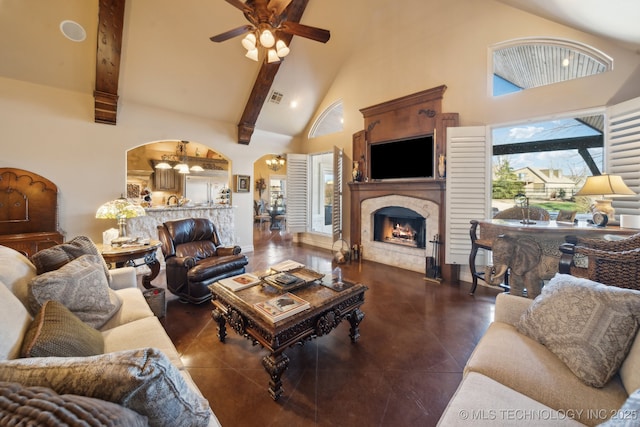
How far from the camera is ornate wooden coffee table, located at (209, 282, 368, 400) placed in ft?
5.36

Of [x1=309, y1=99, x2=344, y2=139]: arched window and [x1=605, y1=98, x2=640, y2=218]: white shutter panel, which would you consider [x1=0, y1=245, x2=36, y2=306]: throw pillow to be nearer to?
[x1=605, y1=98, x2=640, y2=218]: white shutter panel

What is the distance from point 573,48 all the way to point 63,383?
5.10m

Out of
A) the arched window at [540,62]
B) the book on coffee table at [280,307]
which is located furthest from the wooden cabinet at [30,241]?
the arched window at [540,62]

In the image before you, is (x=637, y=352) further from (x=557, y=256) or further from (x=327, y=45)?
(x=327, y=45)

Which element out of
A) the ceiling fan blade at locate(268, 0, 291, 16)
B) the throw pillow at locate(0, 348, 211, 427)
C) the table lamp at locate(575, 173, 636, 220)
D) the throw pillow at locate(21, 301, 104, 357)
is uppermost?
the ceiling fan blade at locate(268, 0, 291, 16)

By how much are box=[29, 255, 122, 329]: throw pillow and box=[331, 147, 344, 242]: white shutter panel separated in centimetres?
389

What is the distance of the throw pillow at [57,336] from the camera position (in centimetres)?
103

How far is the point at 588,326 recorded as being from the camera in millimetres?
1257

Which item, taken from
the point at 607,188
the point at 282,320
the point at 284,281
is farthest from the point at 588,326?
the point at 284,281

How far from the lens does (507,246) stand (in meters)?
2.75

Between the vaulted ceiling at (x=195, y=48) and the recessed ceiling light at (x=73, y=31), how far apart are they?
0.15 feet

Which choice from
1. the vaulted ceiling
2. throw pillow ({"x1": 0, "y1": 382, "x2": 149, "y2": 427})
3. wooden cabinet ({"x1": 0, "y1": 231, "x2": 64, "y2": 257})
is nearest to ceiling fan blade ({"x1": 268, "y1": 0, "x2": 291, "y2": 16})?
the vaulted ceiling

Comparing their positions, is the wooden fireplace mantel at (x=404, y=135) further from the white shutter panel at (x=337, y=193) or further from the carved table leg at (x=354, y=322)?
the carved table leg at (x=354, y=322)

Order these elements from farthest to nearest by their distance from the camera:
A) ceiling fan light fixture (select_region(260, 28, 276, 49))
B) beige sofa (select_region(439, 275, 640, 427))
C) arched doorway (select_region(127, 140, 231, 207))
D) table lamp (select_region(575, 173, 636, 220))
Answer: arched doorway (select_region(127, 140, 231, 207)), ceiling fan light fixture (select_region(260, 28, 276, 49)), table lamp (select_region(575, 173, 636, 220)), beige sofa (select_region(439, 275, 640, 427))
